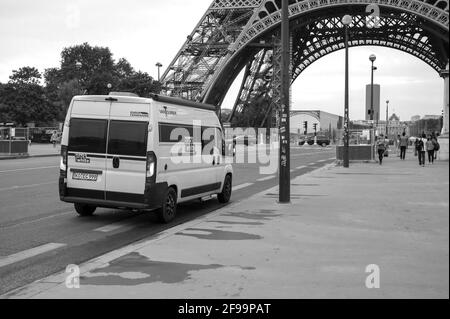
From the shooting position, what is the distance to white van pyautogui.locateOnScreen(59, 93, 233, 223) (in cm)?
947

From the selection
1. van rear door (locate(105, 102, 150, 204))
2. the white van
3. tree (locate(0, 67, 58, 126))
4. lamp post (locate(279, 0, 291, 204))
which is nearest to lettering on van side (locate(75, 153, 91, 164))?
the white van

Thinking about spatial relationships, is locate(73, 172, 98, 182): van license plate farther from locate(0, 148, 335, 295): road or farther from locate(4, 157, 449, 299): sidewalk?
locate(4, 157, 449, 299): sidewalk

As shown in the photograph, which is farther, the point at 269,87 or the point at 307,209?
the point at 269,87

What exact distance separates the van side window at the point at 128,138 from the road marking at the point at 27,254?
2.23 m

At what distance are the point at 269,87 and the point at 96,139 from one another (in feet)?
208

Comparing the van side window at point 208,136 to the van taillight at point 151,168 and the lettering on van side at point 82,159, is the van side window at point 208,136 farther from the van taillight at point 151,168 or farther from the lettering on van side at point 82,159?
the lettering on van side at point 82,159

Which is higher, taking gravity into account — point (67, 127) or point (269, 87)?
point (269, 87)

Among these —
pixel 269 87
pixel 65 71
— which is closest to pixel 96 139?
pixel 269 87

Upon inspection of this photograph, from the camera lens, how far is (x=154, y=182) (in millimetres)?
9406

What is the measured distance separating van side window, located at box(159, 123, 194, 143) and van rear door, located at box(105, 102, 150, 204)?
1.21 ft

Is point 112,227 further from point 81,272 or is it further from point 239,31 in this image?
point 239,31

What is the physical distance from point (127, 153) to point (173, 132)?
1.06 metres

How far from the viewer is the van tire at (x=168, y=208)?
9.89m
